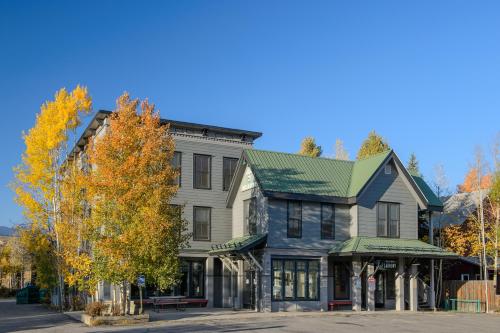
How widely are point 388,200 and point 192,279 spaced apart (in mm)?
13311

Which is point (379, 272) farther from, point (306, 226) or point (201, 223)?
point (201, 223)

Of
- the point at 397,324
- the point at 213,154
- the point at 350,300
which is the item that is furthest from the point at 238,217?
the point at 397,324

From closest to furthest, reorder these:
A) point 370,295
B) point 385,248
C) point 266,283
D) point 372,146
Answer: point 266,283 < point 385,248 < point 370,295 < point 372,146

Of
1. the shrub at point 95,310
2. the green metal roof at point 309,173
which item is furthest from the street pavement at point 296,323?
the green metal roof at point 309,173

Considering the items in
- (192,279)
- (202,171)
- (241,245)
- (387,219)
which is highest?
(202,171)

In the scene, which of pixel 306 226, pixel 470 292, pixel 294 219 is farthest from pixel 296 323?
pixel 470 292

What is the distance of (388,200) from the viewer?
131 feet

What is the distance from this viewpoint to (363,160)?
41812mm

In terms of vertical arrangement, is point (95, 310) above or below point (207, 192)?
below

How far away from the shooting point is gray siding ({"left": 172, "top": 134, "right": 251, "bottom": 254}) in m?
40.8

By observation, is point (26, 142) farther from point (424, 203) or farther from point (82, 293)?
point (424, 203)

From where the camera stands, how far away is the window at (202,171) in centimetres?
4145

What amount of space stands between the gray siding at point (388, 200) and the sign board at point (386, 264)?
1717 mm

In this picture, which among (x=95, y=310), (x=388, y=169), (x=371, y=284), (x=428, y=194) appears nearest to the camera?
(x=95, y=310)
